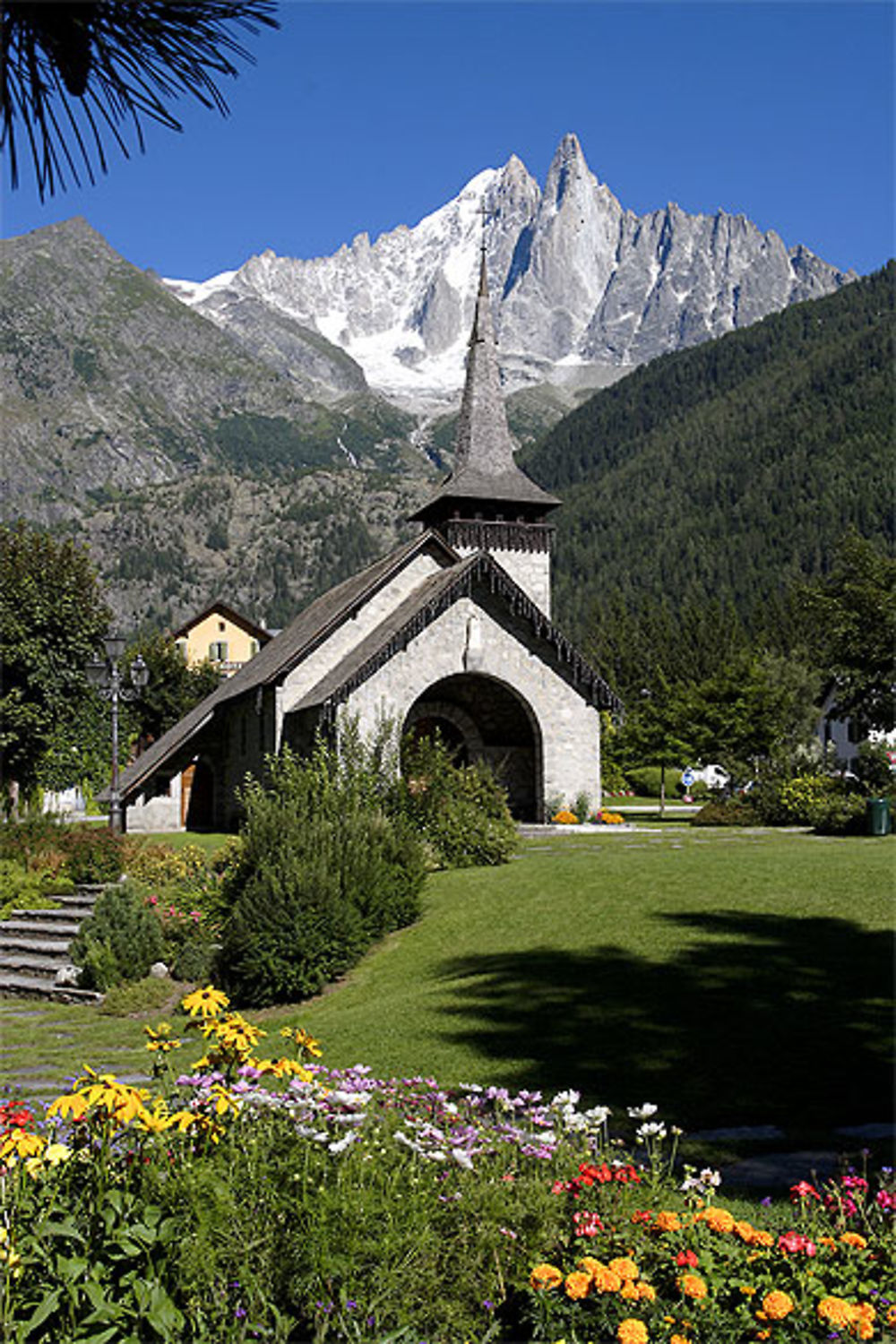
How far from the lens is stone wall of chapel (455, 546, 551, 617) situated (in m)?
39.8

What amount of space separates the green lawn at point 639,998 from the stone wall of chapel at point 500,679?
33.5ft

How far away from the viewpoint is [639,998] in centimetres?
1041

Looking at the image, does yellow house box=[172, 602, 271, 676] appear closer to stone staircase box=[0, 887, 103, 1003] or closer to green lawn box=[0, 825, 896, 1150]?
stone staircase box=[0, 887, 103, 1003]

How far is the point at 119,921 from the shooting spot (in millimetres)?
16469

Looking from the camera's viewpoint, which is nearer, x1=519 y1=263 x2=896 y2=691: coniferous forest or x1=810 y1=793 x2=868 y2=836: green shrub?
x1=810 y1=793 x2=868 y2=836: green shrub

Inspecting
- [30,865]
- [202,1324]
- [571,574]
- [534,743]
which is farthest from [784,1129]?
[571,574]

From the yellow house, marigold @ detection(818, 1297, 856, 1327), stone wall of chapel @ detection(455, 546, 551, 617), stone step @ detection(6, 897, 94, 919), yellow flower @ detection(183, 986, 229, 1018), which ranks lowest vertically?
stone step @ detection(6, 897, 94, 919)

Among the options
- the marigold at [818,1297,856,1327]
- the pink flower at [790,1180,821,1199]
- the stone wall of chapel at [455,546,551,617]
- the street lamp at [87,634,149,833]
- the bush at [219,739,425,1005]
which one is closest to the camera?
the marigold at [818,1297,856,1327]

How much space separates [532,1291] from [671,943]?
8.29 m

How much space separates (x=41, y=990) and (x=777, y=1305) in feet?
47.5

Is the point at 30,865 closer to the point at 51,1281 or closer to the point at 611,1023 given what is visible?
the point at 611,1023

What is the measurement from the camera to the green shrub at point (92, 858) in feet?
73.8

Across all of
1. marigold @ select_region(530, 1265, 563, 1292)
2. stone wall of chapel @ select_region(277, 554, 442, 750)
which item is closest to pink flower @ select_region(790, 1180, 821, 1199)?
marigold @ select_region(530, 1265, 563, 1292)

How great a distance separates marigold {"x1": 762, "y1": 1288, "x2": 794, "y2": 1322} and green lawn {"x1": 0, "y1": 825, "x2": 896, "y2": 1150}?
3.34m
